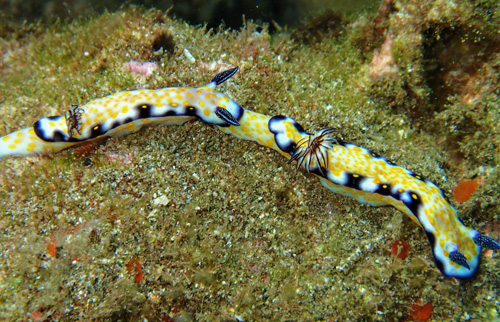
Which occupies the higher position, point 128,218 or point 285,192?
point 128,218

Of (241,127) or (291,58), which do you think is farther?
(291,58)

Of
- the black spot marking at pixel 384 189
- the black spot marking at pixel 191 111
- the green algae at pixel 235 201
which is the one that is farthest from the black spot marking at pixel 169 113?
the black spot marking at pixel 384 189

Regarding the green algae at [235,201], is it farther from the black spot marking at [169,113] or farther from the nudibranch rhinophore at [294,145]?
the black spot marking at [169,113]

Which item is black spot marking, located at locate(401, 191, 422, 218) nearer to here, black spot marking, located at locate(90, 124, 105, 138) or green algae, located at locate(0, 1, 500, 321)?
green algae, located at locate(0, 1, 500, 321)

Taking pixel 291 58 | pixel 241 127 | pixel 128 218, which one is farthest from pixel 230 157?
pixel 291 58

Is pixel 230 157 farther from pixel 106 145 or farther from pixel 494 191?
pixel 494 191

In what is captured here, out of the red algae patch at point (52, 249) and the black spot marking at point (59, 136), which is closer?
the red algae patch at point (52, 249)
